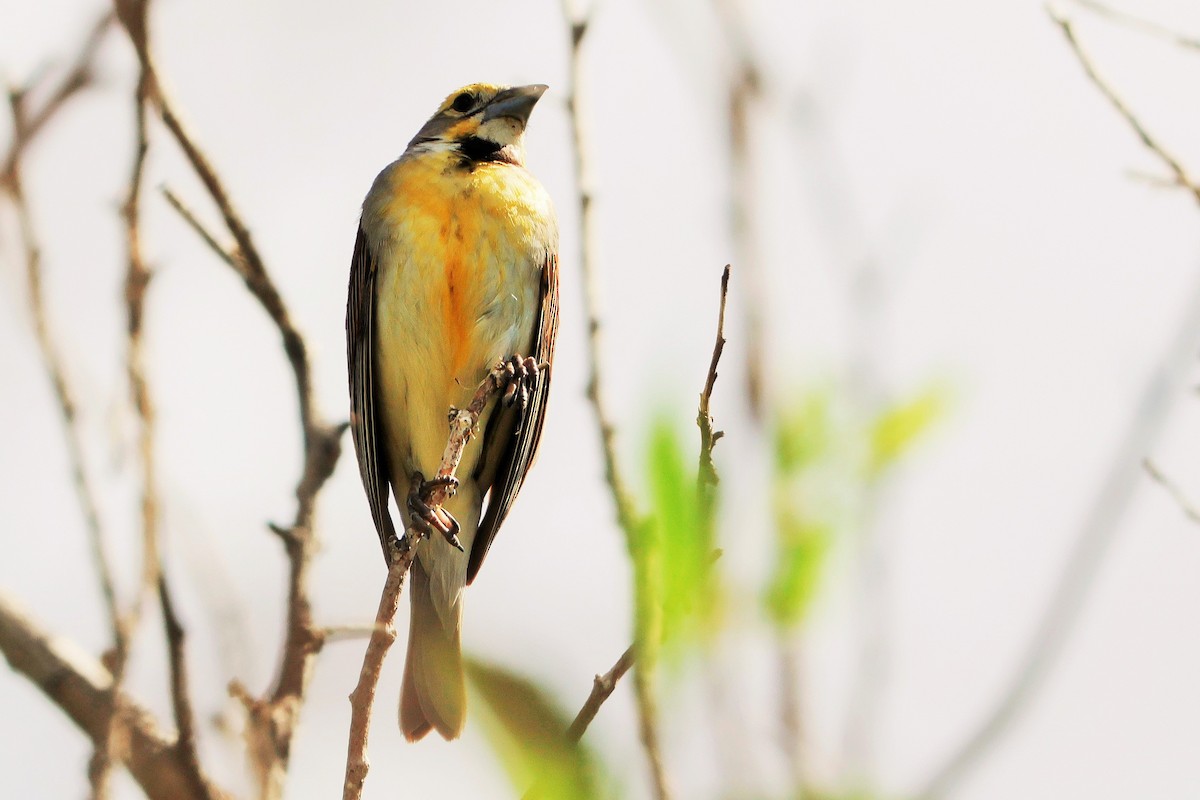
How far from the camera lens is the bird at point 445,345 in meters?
4.95

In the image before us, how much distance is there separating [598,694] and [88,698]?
1.81 meters

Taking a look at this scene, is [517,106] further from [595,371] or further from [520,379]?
[595,371]

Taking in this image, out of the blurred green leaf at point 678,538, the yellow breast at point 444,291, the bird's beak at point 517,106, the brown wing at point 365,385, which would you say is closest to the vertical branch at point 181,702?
the blurred green leaf at point 678,538

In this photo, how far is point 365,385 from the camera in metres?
5.18

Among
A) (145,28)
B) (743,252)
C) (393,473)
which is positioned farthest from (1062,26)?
(393,473)

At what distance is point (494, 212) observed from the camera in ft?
16.7

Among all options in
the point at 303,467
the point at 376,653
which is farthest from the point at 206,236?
the point at 376,653

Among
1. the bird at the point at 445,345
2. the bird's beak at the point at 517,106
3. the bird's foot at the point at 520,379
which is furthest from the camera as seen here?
the bird's beak at the point at 517,106

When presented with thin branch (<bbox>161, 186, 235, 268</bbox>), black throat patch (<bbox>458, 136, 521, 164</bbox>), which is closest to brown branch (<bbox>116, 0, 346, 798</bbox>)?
thin branch (<bbox>161, 186, 235, 268</bbox>)

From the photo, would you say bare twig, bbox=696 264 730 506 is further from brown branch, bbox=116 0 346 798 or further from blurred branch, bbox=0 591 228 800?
blurred branch, bbox=0 591 228 800

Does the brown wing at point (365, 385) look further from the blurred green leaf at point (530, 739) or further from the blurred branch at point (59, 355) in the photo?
the blurred green leaf at point (530, 739)

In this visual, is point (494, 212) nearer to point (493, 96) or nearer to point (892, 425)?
point (493, 96)

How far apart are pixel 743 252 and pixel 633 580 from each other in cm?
85

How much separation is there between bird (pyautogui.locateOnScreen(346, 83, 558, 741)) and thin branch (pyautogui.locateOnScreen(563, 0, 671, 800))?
1.49m
